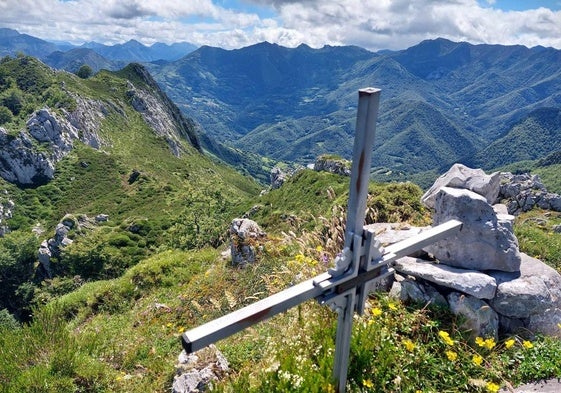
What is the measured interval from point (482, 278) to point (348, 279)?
10.0ft

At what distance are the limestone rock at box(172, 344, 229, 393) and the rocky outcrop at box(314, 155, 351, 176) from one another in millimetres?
59346

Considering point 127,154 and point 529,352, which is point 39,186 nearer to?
point 127,154

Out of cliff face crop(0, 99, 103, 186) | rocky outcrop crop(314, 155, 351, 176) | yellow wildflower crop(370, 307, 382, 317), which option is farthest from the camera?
cliff face crop(0, 99, 103, 186)

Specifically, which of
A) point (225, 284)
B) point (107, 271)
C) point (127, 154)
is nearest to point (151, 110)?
point (127, 154)

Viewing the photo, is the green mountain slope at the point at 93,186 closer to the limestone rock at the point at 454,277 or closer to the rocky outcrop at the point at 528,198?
the limestone rock at the point at 454,277

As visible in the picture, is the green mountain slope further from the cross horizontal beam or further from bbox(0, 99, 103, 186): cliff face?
the cross horizontal beam

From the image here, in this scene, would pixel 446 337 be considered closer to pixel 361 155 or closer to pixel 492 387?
pixel 492 387

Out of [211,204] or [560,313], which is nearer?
[560,313]

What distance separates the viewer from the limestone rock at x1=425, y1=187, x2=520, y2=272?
20.0 ft

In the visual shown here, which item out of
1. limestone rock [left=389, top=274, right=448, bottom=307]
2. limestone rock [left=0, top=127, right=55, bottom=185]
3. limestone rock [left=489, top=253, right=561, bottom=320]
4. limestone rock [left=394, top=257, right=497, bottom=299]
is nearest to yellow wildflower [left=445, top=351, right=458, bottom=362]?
limestone rock [left=389, top=274, right=448, bottom=307]

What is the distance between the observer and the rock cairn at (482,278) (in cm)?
570

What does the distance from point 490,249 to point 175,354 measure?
6016 millimetres

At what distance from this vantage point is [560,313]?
600 centimetres

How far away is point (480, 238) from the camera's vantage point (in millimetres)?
6141
